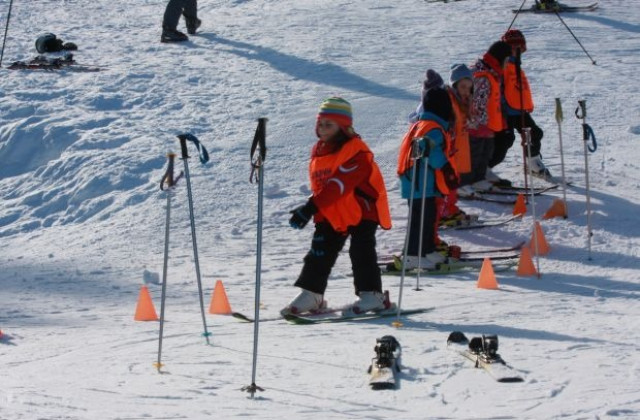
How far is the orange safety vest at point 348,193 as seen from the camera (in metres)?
8.50

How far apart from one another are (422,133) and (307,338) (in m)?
2.48

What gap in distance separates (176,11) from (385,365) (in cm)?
1272

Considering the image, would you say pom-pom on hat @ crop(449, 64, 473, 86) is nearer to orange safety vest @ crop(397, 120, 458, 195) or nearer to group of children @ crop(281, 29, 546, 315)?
group of children @ crop(281, 29, 546, 315)

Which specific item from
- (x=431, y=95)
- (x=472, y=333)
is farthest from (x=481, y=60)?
(x=472, y=333)

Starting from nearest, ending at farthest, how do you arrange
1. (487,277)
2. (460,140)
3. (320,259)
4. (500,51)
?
1. (320,259)
2. (487,277)
3. (460,140)
4. (500,51)

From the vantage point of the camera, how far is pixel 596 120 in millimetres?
14281

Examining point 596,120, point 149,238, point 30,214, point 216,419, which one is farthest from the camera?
point 596,120

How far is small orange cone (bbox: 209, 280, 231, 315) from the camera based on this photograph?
8.98 m

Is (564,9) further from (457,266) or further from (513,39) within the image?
(457,266)

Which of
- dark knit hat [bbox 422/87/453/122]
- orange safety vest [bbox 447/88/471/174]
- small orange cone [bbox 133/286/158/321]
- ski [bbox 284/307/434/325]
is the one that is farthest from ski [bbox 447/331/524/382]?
orange safety vest [bbox 447/88/471/174]

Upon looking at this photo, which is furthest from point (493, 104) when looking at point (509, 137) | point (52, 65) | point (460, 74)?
point (52, 65)

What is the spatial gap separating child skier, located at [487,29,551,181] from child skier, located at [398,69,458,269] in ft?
6.74

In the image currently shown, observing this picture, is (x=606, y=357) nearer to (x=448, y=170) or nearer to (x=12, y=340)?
(x=448, y=170)

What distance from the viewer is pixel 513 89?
1218cm
